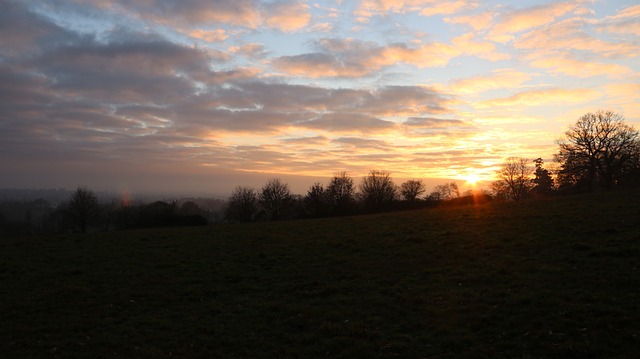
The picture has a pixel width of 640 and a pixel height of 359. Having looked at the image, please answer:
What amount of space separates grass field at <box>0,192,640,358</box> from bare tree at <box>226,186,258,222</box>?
51.1 meters

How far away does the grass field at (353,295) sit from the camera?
10844 millimetres

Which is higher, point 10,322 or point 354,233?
point 354,233

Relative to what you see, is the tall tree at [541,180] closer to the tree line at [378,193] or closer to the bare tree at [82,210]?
the tree line at [378,193]

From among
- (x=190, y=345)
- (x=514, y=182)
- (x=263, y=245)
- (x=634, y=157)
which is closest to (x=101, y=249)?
(x=263, y=245)

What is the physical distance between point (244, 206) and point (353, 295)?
67.4m

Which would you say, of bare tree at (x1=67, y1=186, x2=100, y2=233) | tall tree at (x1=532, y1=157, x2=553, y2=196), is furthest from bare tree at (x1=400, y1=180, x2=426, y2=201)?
bare tree at (x1=67, y1=186, x2=100, y2=233)

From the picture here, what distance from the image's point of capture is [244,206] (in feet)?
266

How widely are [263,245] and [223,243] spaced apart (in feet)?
12.3

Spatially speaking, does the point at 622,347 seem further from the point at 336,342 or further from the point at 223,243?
the point at 223,243

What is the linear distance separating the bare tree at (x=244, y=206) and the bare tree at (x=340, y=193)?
16.7m

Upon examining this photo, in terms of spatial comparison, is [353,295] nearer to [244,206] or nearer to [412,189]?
[244,206]

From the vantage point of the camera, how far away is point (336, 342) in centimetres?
1113

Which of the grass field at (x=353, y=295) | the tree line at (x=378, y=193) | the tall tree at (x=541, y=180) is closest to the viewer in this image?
the grass field at (x=353, y=295)

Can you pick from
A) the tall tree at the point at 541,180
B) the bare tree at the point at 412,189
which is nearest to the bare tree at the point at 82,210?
the bare tree at the point at 412,189
